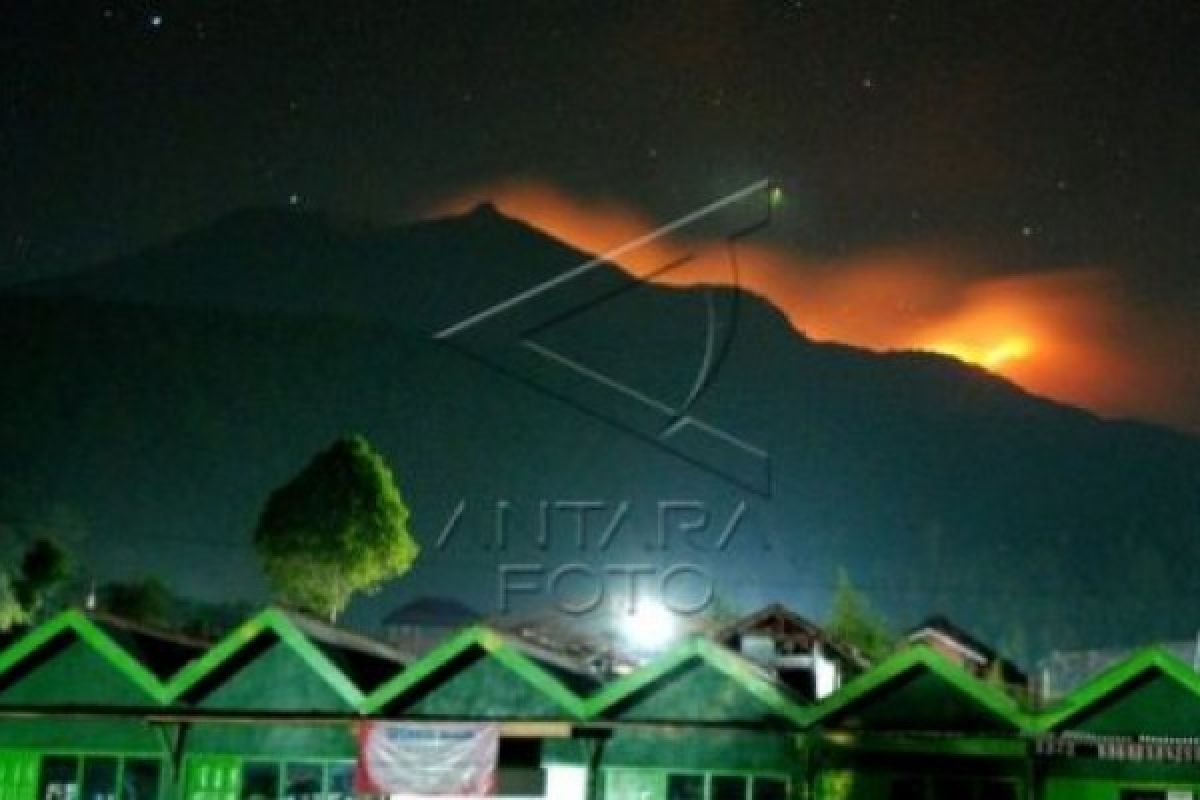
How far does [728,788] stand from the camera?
80.2ft

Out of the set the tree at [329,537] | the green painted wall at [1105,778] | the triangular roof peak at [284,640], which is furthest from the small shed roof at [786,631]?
the green painted wall at [1105,778]

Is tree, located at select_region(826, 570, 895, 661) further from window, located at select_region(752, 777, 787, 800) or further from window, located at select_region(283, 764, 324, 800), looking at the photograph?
window, located at select_region(283, 764, 324, 800)

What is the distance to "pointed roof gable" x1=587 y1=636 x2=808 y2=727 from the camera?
78.5 ft

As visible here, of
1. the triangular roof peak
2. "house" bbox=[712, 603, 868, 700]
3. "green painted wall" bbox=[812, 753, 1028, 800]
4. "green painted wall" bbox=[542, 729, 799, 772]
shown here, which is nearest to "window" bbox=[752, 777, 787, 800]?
"green painted wall" bbox=[542, 729, 799, 772]

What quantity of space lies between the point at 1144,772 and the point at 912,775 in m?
3.12

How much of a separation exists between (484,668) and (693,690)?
10.3 feet

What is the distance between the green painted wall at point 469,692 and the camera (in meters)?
24.9

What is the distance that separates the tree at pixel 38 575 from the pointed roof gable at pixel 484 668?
39.2 meters

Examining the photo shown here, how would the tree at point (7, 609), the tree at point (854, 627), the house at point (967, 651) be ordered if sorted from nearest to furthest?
1. the tree at point (7, 609)
2. the house at point (967, 651)
3. the tree at point (854, 627)

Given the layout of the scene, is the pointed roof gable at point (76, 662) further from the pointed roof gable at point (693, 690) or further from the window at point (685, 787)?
the window at point (685, 787)

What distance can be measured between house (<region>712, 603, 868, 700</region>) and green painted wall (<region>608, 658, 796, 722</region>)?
12.6m

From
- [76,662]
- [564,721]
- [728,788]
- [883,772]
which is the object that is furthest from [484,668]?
[76,662]

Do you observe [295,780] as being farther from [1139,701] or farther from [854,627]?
[854,627]

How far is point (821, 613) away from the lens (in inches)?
6555
